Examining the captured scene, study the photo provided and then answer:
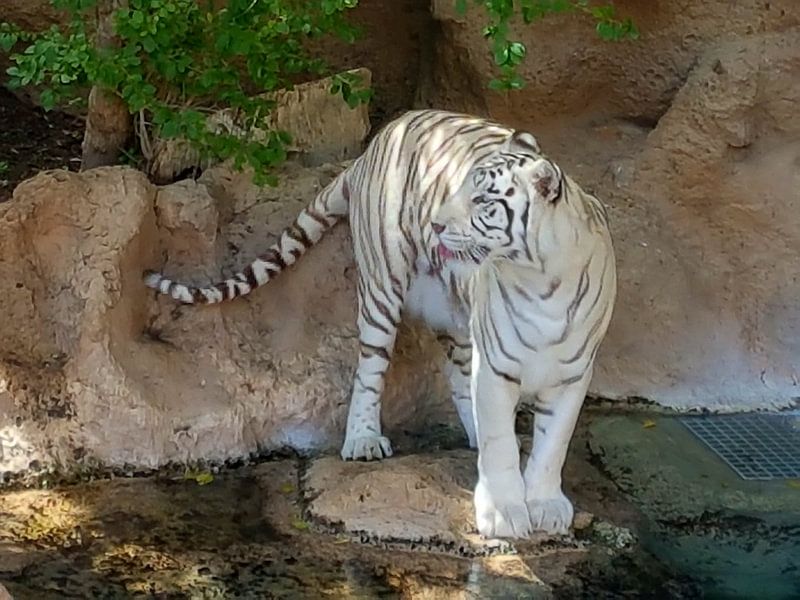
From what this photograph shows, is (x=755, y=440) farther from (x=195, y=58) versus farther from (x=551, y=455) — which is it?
(x=195, y=58)

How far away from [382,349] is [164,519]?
80 cm

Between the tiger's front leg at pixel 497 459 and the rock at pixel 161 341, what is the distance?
2.29 feet

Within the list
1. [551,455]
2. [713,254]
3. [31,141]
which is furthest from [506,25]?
[31,141]

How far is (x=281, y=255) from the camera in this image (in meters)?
4.00

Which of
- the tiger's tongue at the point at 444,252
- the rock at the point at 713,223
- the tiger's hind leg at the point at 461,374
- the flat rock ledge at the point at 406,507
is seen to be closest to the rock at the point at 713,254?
the rock at the point at 713,223

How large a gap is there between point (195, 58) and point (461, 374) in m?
1.24

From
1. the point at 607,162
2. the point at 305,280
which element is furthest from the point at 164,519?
the point at 607,162

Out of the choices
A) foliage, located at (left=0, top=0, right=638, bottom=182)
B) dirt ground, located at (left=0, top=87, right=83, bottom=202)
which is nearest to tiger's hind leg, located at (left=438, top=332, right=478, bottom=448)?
foliage, located at (left=0, top=0, right=638, bottom=182)

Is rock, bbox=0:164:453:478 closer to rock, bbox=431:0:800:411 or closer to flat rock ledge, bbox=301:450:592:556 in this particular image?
flat rock ledge, bbox=301:450:592:556

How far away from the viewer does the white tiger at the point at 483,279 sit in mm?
3076

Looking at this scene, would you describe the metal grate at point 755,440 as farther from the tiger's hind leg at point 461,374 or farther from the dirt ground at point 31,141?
the dirt ground at point 31,141

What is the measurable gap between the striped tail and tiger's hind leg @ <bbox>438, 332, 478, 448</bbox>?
501mm

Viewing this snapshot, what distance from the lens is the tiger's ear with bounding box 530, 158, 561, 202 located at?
3.01 meters

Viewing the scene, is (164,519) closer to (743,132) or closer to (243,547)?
(243,547)
